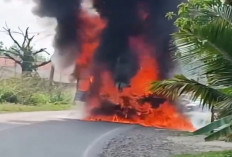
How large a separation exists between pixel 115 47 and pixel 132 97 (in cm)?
293

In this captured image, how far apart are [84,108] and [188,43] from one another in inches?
682

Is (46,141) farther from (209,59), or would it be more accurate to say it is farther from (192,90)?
(209,59)

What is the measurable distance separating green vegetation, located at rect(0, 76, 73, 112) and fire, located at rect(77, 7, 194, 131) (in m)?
5.17

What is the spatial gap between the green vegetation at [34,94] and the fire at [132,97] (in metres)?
5.17

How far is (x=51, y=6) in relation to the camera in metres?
22.8

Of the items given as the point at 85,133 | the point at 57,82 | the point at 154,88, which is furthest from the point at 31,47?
the point at 154,88

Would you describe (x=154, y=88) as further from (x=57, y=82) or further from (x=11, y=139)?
(x=57, y=82)

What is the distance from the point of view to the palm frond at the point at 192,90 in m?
6.10

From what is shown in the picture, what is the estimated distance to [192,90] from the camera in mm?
6160

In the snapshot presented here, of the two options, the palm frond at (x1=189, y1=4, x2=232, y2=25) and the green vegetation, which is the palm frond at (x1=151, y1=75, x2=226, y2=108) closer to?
the palm frond at (x1=189, y1=4, x2=232, y2=25)

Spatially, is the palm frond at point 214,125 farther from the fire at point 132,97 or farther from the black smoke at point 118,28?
the black smoke at point 118,28

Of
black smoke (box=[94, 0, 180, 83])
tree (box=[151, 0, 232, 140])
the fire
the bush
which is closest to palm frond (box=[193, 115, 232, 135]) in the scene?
tree (box=[151, 0, 232, 140])

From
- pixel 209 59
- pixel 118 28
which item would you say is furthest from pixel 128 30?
pixel 209 59

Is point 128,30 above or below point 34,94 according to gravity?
above
